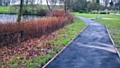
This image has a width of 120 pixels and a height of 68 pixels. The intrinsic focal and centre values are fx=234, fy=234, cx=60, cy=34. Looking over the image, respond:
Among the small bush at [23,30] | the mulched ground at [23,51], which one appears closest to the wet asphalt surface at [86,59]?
the mulched ground at [23,51]

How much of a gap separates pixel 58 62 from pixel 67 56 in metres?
1.25

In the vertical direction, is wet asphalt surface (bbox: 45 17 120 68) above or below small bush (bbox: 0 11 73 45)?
below

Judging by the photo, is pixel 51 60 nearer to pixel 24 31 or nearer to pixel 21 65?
pixel 21 65

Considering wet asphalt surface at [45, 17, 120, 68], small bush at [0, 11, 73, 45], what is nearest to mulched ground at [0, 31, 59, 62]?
small bush at [0, 11, 73, 45]

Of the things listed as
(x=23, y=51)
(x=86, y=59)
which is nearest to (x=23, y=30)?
→ (x=23, y=51)

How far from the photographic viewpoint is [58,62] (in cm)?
860

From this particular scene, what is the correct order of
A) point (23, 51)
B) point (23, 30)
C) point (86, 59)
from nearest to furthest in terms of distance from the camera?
point (86, 59) → point (23, 51) → point (23, 30)

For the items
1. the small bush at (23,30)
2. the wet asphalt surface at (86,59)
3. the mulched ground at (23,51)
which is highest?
the small bush at (23,30)

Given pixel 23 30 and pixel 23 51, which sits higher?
pixel 23 30

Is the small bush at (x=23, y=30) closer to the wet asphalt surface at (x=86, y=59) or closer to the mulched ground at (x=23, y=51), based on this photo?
the mulched ground at (x=23, y=51)

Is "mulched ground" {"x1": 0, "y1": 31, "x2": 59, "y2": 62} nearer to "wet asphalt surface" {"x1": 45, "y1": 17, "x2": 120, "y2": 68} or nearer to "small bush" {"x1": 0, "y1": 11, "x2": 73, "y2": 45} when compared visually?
"small bush" {"x1": 0, "y1": 11, "x2": 73, "y2": 45}

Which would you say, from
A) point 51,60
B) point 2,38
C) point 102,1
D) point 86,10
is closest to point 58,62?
point 51,60

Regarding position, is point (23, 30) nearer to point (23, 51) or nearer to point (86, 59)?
point (23, 51)

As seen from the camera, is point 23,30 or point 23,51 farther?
point 23,30
